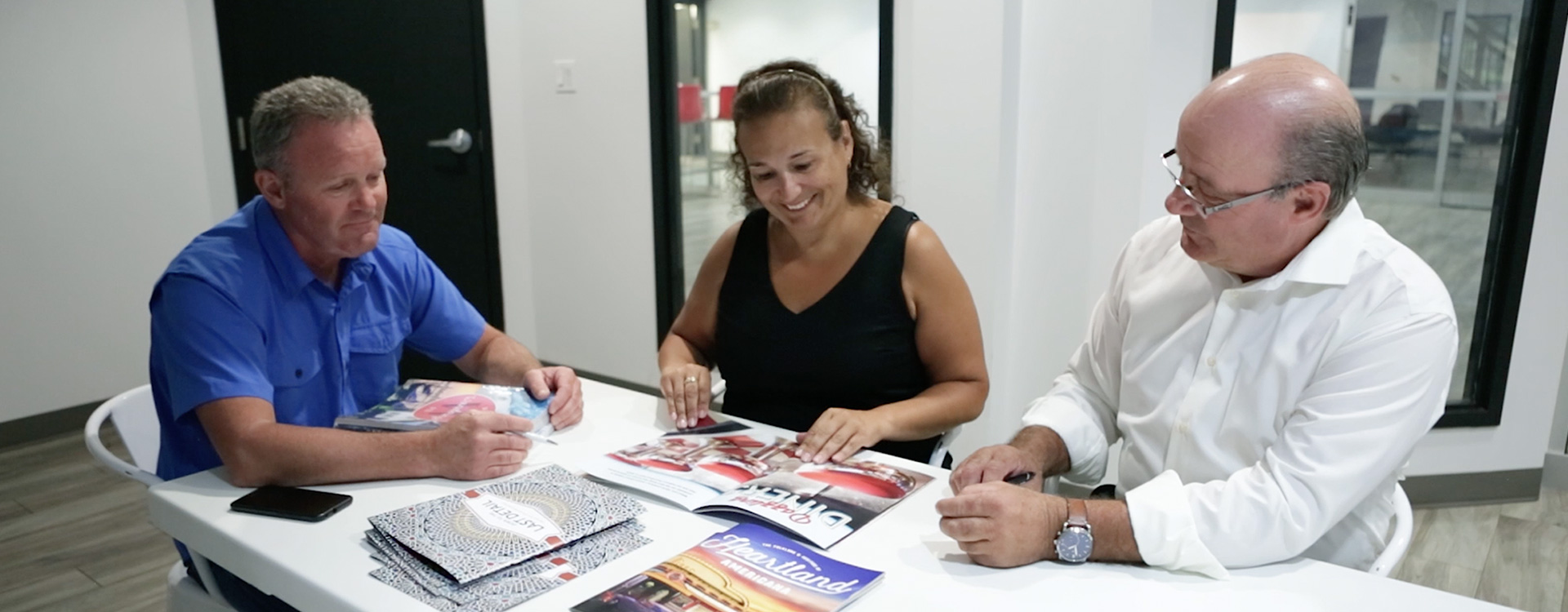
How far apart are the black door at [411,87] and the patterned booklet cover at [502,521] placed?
285 cm

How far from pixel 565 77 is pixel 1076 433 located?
2984 mm

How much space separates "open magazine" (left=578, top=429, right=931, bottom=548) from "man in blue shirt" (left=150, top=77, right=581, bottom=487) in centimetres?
20

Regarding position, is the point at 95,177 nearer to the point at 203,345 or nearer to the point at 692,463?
the point at 203,345

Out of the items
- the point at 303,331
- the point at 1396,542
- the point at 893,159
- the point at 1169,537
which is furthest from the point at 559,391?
the point at 893,159

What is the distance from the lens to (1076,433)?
1523mm

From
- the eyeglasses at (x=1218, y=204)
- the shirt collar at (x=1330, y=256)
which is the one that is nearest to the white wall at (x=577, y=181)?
the eyeglasses at (x=1218, y=204)

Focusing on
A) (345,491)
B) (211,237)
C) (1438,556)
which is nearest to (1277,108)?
(345,491)

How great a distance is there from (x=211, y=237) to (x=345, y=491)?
492mm

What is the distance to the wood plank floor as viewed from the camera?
2.51 metres

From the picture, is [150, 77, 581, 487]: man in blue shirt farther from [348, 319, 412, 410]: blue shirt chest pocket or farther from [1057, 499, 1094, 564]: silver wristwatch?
[1057, 499, 1094, 564]: silver wristwatch

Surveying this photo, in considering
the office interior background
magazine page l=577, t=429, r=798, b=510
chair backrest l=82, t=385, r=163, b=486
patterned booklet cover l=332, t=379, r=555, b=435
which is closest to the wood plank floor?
the office interior background

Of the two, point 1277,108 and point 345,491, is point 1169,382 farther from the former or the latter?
point 345,491

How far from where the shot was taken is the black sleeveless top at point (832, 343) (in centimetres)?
179

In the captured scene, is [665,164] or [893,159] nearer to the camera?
[893,159]
